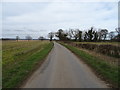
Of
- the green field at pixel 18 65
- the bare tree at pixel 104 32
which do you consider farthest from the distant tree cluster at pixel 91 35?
the green field at pixel 18 65

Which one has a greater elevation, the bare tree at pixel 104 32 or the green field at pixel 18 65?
the bare tree at pixel 104 32

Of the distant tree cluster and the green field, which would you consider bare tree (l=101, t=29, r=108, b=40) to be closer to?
the distant tree cluster

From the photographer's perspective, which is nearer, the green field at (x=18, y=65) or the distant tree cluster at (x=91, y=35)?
the green field at (x=18, y=65)

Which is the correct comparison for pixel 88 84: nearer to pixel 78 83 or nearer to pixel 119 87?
pixel 78 83

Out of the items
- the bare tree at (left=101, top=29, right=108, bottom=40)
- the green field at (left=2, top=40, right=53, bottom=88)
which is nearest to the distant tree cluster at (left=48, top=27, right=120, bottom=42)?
the bare tree at (left=101, top=29, right=108, bottom=40)

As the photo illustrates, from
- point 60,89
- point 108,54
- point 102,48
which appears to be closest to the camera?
point 60,89

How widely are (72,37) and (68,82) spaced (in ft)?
331

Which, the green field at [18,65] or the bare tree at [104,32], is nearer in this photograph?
the green field at [18,65]

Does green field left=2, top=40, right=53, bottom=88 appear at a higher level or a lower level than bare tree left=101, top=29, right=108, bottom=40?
lower

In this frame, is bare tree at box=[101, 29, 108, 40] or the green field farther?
bare tree at box=[101, 29, 108, 40]

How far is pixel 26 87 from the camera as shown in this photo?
716 centimetres

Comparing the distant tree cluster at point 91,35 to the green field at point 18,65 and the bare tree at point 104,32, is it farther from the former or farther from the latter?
the green field at point 18,65

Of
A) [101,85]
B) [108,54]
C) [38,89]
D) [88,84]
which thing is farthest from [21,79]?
[108,54]

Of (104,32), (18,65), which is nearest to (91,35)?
(104,32)
